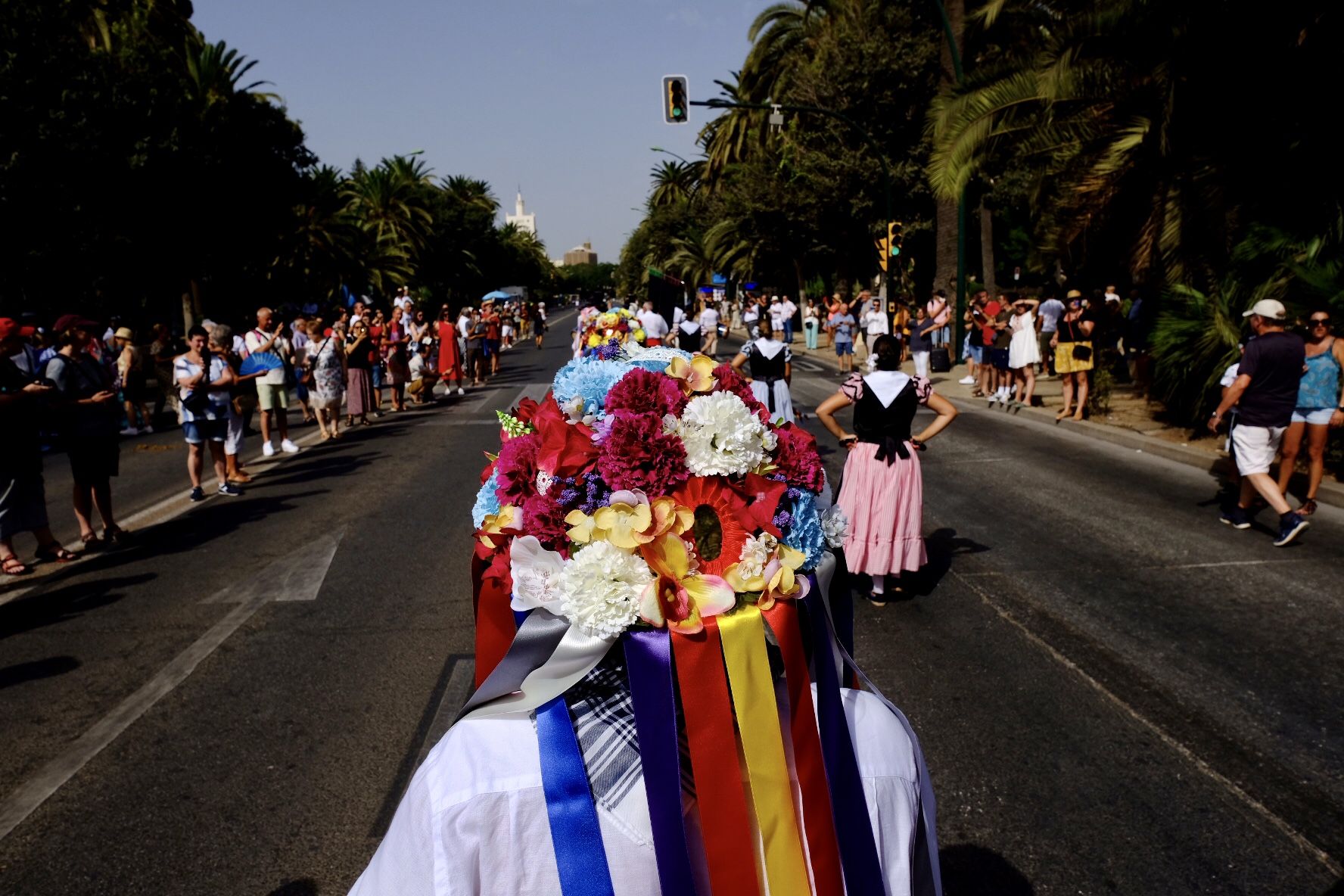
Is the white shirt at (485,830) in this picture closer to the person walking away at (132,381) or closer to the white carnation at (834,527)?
the white carnation at (834,527)

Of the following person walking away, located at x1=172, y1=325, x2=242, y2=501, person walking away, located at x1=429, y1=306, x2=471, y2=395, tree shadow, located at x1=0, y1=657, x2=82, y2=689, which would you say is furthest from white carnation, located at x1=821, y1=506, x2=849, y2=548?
person walking away, located at x1=429, y1=306, x2=471, y2=395

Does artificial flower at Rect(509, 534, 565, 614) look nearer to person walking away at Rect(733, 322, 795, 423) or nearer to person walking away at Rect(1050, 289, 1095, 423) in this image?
person walking away at Rect(733, 322, 795, 423)

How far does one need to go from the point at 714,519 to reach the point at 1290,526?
23.4 ft

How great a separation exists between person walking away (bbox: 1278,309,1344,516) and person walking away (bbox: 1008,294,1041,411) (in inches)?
256

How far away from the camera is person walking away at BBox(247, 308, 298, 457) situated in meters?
11.8

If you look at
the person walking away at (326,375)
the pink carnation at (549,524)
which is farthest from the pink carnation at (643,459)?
the person walking away at (326,375)

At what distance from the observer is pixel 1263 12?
10.9 m

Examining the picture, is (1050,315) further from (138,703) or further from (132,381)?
(138,703)

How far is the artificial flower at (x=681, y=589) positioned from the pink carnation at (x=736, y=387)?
0.42 meters

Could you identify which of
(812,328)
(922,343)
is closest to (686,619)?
(922,343)

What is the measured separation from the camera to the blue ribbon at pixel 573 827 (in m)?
1.53

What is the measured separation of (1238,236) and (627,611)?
43.5 ft

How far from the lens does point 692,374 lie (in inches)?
82.0

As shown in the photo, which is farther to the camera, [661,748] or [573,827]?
[661,748]
